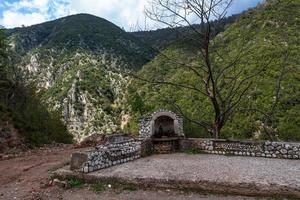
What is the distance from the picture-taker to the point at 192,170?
27.1 feet

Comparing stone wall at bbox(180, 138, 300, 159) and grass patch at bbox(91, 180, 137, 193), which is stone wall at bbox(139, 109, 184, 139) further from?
grass patch at bbox(91, 180, 137, 193)

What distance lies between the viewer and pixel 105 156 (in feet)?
29.0

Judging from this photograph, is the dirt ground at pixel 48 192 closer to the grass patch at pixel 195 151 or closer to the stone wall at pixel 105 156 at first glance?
the stone wall at pixel 105 156

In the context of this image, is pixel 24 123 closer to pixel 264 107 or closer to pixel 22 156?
pixel 22 156

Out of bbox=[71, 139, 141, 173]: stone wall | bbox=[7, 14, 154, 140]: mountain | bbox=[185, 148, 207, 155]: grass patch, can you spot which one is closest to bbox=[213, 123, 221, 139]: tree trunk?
bbox=[185, 148, 207, 155]: grass patch

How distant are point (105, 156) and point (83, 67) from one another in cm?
4688

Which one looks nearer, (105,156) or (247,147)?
(105,156)

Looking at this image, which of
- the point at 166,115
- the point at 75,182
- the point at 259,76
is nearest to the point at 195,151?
the point at 166,115

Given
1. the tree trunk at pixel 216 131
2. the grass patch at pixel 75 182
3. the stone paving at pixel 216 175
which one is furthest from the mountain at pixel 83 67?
the grass patch at pixel 75 182

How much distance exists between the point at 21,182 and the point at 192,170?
4673 millimetres

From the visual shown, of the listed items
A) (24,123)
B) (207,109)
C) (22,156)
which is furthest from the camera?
(207,109)

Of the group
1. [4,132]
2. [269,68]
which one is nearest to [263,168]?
[4,132]

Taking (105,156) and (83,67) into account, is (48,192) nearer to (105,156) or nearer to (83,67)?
(105,156)

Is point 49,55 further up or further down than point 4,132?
further up
